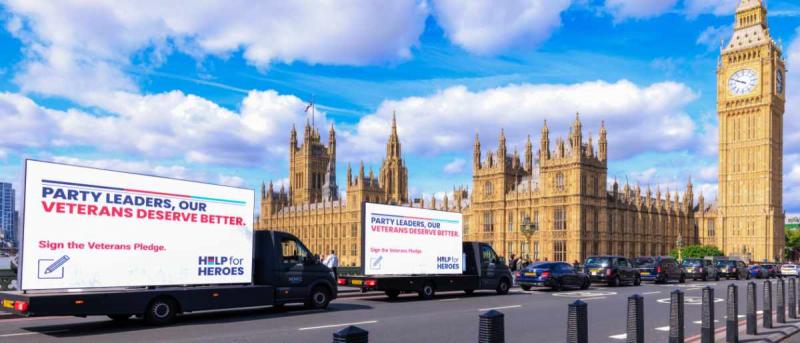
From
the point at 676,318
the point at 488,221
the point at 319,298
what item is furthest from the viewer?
the point at 488,221

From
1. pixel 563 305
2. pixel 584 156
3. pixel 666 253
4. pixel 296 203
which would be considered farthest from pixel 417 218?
pixel 296 203

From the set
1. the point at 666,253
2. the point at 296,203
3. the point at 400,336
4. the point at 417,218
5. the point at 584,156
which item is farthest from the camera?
the point at 296,203

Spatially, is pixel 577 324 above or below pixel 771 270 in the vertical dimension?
above

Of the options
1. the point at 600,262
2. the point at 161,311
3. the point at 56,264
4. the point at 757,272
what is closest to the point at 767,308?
the point at 161,311

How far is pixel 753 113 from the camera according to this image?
269 feet

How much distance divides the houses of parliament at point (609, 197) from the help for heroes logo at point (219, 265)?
95.9ft

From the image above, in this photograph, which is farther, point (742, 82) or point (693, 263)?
point (742, 82)

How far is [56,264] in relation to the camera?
43.3 ft

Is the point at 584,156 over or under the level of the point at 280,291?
over

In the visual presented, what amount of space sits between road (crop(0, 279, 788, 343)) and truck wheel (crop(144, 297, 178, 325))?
1.06ft

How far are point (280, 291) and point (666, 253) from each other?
219ft

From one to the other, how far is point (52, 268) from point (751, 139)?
277ft

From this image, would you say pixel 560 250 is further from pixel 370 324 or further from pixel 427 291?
pixel 370 324

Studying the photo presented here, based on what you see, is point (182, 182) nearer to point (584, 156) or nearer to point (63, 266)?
point (63, 266)
